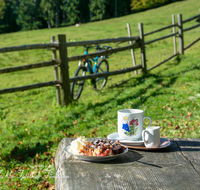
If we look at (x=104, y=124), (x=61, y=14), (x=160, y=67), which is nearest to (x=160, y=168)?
(x=104, y=124)

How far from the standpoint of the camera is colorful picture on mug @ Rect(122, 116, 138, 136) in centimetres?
153

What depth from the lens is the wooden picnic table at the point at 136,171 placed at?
1.07 metres

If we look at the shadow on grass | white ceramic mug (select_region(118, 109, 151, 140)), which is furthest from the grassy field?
white ceramic mug (select_region(118, 109, 151, 140))

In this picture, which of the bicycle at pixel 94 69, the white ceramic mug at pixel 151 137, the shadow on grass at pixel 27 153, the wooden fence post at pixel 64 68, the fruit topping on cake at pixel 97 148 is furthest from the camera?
the bicycle at pixel 94 69

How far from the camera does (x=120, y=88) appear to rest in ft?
21.2

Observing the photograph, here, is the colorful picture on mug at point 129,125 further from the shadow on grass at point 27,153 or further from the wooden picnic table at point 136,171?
the shadow on grass at point 27,153

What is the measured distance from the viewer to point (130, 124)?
1540mm

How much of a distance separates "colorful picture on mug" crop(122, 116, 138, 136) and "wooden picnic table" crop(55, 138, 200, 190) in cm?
12

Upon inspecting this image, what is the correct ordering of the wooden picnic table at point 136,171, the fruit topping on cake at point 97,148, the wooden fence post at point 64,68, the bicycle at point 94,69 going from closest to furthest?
1. the wooden picnic table at point 136,171
2. the fruit topping on cake at point 97,148
3. the wooden fence post at point 64,68
4. the bicycle at point 94,69

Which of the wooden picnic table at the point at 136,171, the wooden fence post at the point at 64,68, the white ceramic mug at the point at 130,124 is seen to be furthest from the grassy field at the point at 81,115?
the wooden picnic table at the point at 136,171

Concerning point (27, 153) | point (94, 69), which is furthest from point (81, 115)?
point (94, 69)

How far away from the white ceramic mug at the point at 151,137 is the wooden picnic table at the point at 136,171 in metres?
0.05

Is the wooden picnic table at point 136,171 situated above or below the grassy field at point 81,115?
above

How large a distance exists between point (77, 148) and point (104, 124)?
309 centimetres
